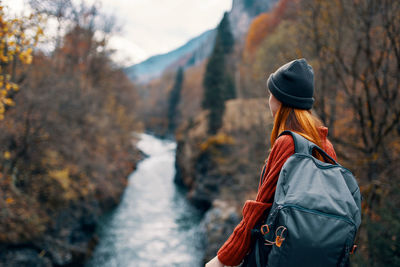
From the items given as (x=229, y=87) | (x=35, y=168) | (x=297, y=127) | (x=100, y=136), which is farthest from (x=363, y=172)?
(x=229, y=87)

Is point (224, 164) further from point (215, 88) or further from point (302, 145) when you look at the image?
point (302, 145)

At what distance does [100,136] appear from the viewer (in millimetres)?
17734

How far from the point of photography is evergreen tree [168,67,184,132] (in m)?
58.4

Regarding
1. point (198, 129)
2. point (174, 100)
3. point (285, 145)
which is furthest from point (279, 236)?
point (174, 100)

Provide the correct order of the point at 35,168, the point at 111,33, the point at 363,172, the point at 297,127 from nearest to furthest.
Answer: the point at 297,127 < the point at 363,172 < the point at 35,168 < the point at 111,33

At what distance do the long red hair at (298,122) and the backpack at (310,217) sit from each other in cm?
23

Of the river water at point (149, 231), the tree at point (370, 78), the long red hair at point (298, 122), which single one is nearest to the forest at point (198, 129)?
the tree at point (370, 78)

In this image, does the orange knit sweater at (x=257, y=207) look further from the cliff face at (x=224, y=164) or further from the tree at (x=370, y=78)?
the cliff face at (x=224, y=164)

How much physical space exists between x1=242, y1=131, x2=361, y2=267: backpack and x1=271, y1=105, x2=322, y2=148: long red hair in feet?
0.75

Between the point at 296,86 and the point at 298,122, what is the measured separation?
218 millimetres

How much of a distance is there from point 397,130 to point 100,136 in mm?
16326

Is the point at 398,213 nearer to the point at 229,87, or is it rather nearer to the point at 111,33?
the point at 111,33

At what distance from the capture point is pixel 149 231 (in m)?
14.5

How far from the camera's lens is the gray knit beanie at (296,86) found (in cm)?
161
